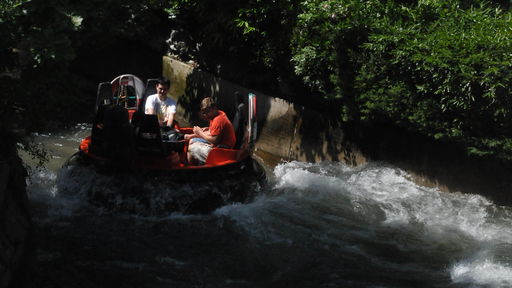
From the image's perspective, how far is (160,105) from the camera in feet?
28.4

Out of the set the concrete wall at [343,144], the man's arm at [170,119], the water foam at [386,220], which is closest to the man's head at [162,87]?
the man's arm at [170,119]

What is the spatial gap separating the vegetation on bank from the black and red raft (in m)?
0.95

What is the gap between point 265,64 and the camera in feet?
35.2

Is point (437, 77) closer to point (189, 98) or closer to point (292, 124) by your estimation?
point (292, 124)

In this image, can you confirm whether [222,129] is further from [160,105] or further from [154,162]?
[160,105]

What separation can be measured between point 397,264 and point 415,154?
2.48 meters

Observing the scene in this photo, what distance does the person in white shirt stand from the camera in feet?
28.0

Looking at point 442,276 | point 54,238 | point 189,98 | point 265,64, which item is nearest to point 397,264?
point 442,276

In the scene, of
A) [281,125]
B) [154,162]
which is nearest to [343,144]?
[281,125]

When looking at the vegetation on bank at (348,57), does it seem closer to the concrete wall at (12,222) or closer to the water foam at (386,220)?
the concrete wall at (12,222)

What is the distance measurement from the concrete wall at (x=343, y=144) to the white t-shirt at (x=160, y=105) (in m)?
2.26

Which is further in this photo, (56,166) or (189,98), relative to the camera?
(189,98)

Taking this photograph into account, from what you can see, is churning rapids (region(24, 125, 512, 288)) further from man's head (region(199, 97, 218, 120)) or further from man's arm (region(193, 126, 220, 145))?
man's head (region(199, 97, 218, 120))

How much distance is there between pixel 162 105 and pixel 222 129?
1.14m
